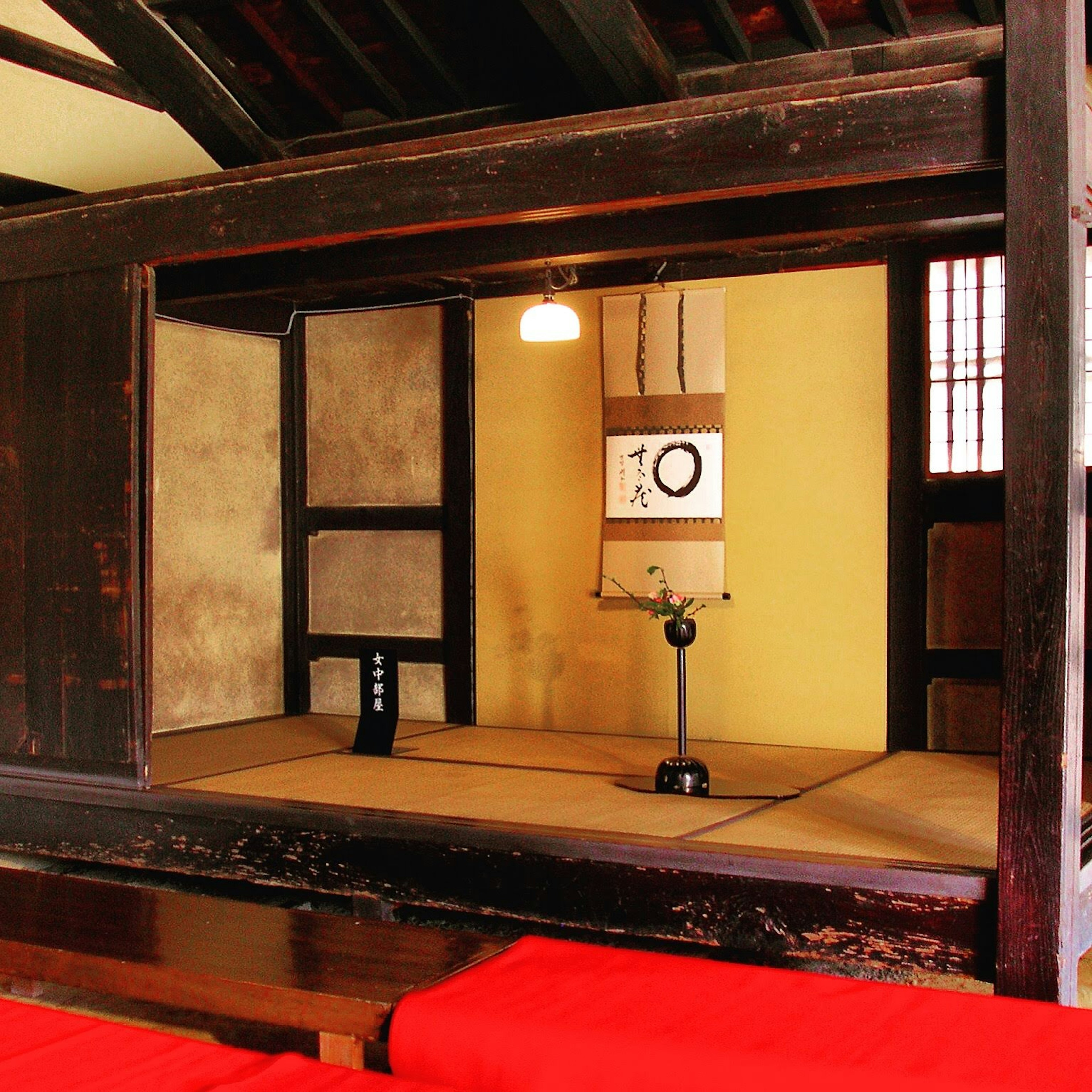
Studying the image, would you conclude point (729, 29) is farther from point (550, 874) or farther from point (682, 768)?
point (550, 874)

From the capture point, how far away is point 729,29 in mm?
4914

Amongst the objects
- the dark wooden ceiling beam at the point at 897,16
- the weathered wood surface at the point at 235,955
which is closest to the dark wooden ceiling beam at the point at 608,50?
the dark wooden ceiling beam at the point at 897,16

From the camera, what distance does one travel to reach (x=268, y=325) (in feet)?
24.0

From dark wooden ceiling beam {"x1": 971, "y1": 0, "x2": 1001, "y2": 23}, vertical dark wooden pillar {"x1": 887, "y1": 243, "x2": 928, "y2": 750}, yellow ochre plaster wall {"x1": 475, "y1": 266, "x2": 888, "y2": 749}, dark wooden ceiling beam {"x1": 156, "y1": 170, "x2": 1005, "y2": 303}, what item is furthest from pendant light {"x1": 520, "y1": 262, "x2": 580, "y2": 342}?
dark wooden ceiling beam {"x1": 971, "y1": 0, "x2": 1001, "y2": 23}

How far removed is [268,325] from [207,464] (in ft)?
2.99

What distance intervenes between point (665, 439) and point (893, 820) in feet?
8.89

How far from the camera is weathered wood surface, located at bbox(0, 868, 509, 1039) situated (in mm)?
2895

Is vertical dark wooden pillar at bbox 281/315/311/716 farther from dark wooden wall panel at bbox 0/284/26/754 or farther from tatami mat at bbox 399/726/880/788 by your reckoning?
dark wooden wall panel at bbox 0/284/26/754

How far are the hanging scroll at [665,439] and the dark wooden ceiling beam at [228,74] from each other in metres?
1.81

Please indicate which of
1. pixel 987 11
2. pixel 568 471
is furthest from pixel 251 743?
pixel 987 11

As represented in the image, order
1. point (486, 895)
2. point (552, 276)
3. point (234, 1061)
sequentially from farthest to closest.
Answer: point (552, 276)
point (486, 895)
point (234, 1061)

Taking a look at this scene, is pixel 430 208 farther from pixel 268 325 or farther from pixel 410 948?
pixel 268 325

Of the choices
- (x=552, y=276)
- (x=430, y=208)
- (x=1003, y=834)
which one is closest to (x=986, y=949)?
(x=1003, y=834)

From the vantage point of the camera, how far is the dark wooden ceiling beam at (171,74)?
18.0 ft
